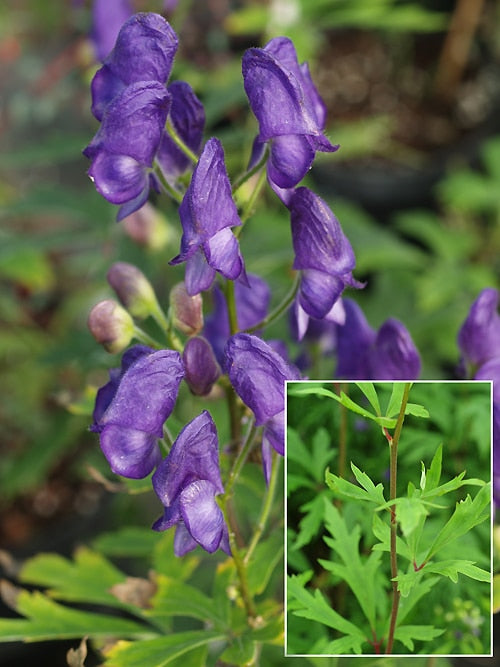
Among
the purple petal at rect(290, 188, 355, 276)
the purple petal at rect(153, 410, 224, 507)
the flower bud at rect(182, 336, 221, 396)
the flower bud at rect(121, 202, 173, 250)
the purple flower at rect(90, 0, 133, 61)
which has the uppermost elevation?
the purple flower at rect(90, 0, 133, 61)

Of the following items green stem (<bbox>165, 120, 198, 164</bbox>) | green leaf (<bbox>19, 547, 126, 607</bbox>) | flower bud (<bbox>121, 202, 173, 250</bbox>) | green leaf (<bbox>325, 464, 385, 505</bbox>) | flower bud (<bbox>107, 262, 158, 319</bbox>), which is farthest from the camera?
flower bud (<bbox>121, 202, 173, 250</bbox>)

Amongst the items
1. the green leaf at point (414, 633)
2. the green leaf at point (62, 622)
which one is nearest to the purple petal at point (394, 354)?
the green leaf at point (414, 633)

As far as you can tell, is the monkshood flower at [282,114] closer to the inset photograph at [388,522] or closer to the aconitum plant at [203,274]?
the aconitum plant at [203,274]

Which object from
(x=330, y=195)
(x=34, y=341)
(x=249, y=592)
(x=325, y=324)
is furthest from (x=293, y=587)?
(x=330, y=195)

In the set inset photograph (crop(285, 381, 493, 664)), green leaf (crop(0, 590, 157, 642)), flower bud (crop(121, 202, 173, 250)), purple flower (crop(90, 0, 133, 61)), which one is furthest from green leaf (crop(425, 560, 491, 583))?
purple flower (crop(90, 0, 133, 61))

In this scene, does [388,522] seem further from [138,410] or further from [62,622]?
[62,622]

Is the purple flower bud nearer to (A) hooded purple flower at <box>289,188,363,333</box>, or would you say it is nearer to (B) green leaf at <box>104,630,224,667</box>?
(A) hooded purple flower at <box>289,188,363,333</box>

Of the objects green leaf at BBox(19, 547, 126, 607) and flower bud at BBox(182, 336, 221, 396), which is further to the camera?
green leaf at BBox(19, 547, 126, 607)
